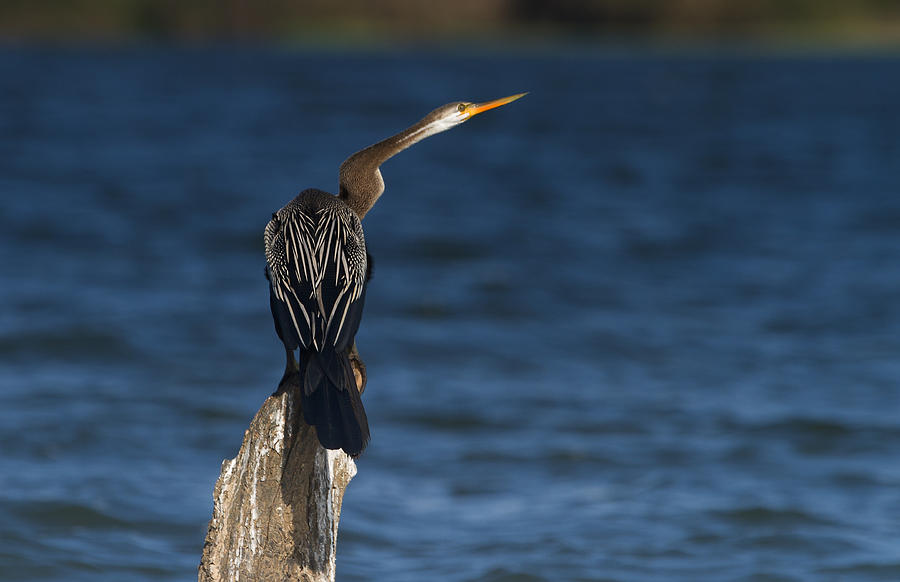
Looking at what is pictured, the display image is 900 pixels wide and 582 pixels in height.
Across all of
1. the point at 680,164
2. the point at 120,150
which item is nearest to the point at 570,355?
the point at 680,164

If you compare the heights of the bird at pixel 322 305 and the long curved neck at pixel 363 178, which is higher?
the long curved neck at pixel 363 178

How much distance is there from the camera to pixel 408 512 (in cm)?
709

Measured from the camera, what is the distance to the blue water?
678 cm

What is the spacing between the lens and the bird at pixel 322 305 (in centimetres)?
361

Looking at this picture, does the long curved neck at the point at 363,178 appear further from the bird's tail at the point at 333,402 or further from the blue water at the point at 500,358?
the blue water at the point at 500,358

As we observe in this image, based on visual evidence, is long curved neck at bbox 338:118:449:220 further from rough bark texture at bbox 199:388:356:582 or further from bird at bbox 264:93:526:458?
rough bark texture at bbox 199:388:356:582

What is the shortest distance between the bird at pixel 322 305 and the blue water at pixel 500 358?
2601mm

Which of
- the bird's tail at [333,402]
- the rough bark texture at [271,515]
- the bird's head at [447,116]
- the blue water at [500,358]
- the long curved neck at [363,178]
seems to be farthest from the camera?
the blue water at [500,358]

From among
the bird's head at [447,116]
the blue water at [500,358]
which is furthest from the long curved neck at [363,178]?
the blue water at [500,358]

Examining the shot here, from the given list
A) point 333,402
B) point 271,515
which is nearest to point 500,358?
point 271,515

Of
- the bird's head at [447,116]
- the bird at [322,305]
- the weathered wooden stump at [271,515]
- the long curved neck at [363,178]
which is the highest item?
the bird's head at [447,116]

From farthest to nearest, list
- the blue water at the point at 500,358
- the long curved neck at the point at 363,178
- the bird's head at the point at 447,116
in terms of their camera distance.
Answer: the blue water at the point at 500,358
the bird's head at the point at 447,116
the long curved neck at the point at 363,178

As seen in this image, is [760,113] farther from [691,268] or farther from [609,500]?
[609,500]

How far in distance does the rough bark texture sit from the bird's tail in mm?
389
